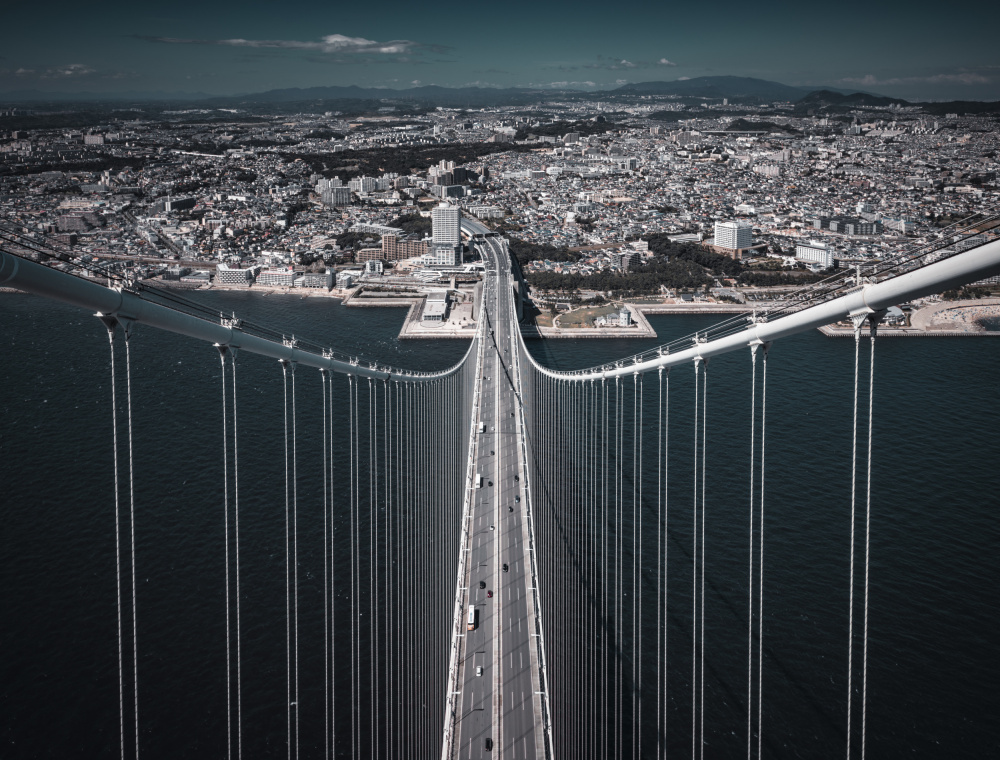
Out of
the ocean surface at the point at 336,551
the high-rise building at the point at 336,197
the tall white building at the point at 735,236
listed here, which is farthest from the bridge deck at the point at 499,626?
the high-rise building at the point at 336,197

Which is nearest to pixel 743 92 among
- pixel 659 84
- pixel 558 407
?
pixel 659 84

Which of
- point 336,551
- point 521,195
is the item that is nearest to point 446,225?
point 521,195

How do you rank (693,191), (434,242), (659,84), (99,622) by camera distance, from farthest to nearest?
(659,84), (693,191), (434,242), (99,622)

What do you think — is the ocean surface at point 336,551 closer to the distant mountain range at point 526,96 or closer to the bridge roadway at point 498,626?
the bridge roadway at point 498,626

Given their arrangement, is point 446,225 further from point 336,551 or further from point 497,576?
point 497,576

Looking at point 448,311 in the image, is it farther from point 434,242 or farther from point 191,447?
point 191,447

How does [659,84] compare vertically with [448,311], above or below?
above

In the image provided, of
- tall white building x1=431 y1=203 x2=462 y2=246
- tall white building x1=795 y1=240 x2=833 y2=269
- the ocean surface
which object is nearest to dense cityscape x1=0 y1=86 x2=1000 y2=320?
tall white building x1=795 y1=240 x2=833 y2=269
